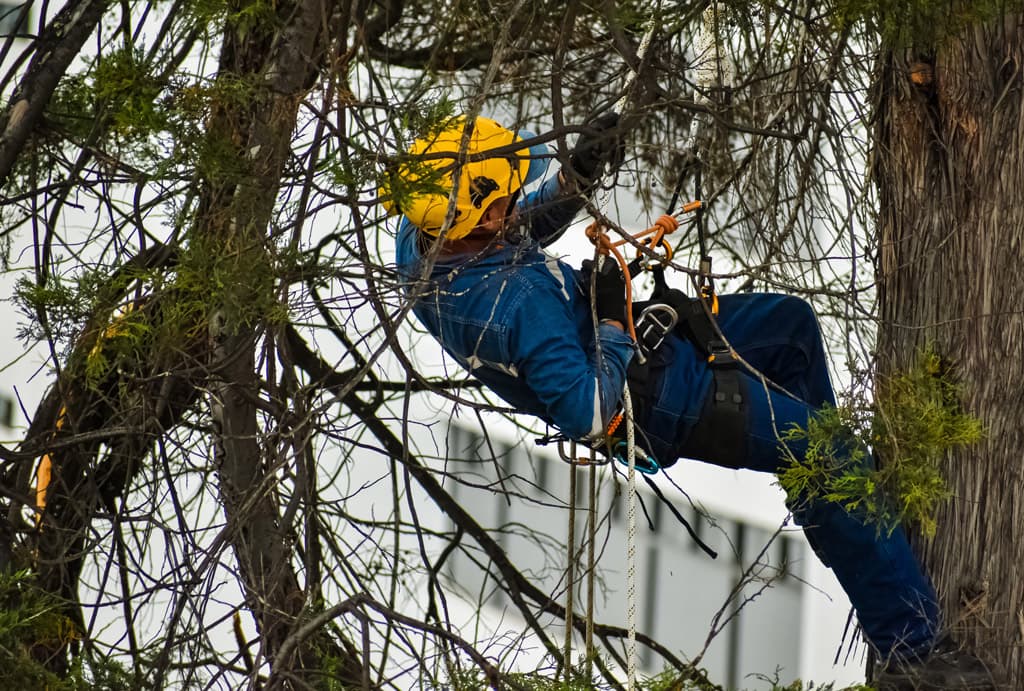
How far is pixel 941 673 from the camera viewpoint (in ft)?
8.73

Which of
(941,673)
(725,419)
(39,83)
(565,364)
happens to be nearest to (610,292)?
(565,364)

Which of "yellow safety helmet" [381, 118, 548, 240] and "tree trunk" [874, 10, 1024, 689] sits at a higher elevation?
"yellow safety helmet" [381, 118, 548, 240]

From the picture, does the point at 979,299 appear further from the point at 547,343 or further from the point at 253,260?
the point at 253,260

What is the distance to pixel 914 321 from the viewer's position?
110 inches

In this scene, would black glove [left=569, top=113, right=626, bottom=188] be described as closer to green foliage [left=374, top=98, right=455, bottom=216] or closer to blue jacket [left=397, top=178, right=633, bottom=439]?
blue jacket [left=397, top=178, right=633, bottom=439]

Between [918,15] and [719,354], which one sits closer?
[918,15]

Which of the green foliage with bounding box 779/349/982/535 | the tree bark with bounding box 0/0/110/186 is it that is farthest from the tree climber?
the tree bark with bounding box 0/0/110/186

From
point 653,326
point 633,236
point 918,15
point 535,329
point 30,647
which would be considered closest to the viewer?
point 918,15

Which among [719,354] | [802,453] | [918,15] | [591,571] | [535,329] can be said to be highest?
[918,15]

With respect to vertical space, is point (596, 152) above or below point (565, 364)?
above

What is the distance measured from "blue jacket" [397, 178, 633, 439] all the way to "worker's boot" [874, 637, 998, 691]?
75 cm

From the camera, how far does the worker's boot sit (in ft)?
8.67

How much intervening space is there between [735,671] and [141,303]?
6602 mm

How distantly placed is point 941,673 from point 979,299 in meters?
0.73
